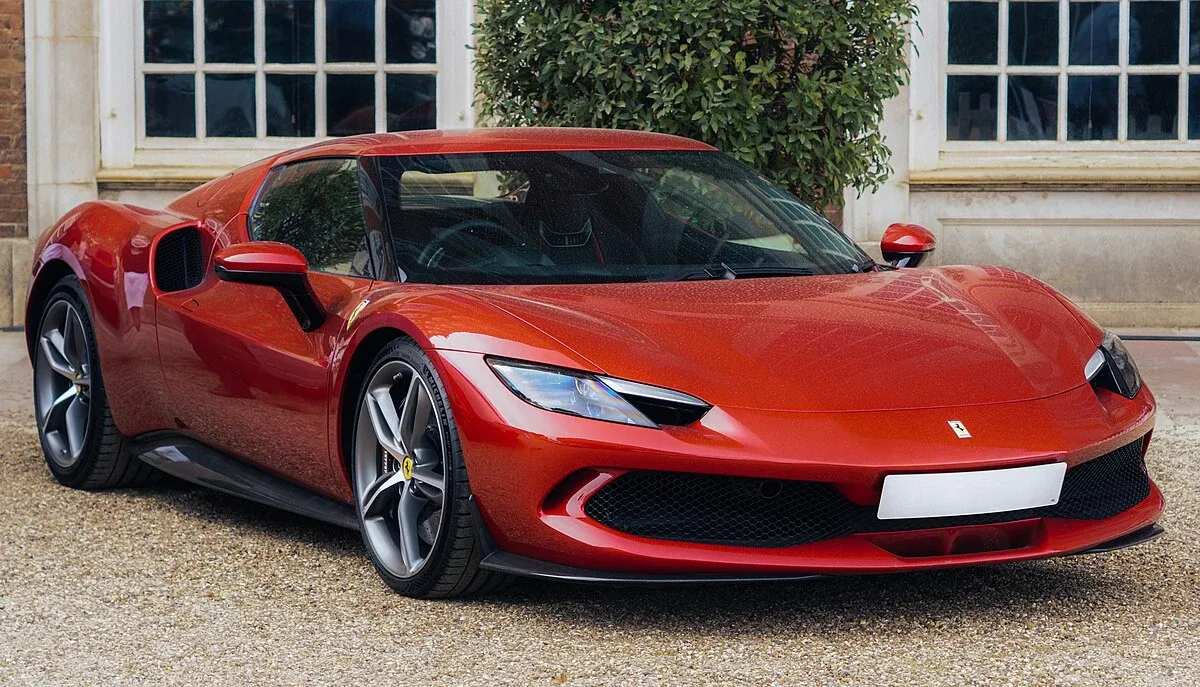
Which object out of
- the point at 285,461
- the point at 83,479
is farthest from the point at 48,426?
the point at 285,461

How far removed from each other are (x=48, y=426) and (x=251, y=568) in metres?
1.72

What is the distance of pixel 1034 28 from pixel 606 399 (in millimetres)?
8044

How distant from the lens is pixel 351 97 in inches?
438

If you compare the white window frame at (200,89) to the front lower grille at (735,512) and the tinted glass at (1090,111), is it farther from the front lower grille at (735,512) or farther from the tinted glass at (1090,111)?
the front lower grille at (735,512)

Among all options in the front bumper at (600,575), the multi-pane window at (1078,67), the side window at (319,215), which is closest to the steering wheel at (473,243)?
the side window at (319,215)

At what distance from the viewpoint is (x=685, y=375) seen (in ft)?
12.3

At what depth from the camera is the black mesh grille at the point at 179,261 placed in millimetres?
5367

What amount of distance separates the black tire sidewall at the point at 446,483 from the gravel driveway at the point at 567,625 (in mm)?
56

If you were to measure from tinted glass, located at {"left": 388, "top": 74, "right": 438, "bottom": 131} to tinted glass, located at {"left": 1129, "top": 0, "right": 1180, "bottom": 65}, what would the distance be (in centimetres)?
439

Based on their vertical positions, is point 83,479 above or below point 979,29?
below

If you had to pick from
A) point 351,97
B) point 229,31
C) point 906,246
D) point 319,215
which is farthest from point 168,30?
point 906,246

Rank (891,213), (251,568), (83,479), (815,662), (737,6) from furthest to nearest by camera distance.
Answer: (891,213) → (737,6) → (83,479) → (251,568) → (815,662)

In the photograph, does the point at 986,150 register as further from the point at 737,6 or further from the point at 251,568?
the point at 251,568

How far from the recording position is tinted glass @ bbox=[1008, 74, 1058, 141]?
434 inches
